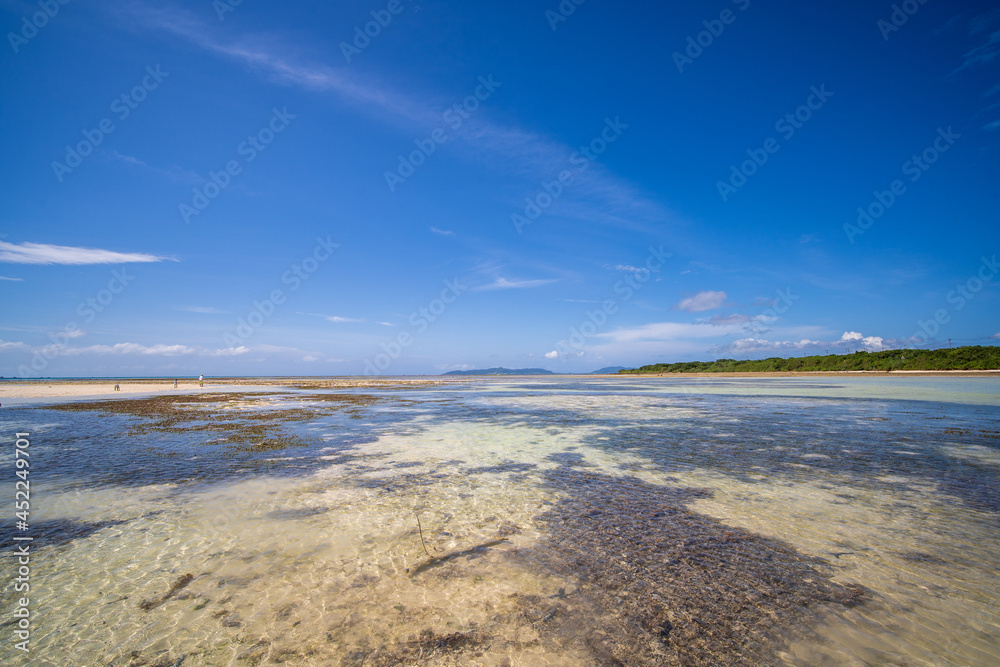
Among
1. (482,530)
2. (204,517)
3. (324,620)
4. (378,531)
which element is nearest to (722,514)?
(482,530)

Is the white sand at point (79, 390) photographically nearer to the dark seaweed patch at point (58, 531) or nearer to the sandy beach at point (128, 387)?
the sandy beach at point (128, 387)

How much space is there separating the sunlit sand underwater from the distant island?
76433 millimetres

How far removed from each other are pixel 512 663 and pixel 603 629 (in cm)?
103

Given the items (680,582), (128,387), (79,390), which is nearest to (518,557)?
(680,582)

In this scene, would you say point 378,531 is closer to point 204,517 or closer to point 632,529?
point 204,517

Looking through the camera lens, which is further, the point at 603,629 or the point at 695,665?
the point at 603,629

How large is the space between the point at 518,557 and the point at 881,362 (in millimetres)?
94145

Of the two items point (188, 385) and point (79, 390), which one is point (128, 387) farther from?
point (79, 390)

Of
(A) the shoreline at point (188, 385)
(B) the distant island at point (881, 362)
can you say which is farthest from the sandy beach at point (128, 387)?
(B) the distant island at point (881, 362)

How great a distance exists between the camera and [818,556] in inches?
219

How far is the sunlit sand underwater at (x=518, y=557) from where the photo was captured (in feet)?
12.6

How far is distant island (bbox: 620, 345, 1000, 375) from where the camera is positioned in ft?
205

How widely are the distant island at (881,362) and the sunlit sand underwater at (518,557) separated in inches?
3009

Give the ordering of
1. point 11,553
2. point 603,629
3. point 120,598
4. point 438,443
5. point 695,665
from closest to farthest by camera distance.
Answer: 1. point 695,665
2. point 603,629
3. point 120,598
4. point 11,553
5. point 438,443
